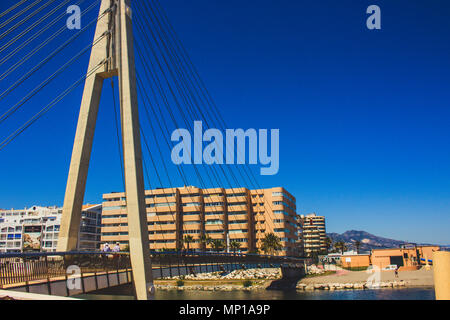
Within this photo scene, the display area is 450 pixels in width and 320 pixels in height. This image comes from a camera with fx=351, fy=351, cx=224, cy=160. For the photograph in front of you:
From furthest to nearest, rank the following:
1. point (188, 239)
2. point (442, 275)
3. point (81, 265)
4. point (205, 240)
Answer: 1. point (205, 240)
2. point (188, 239)
3. point (81, 265)
4. point (442, 275)

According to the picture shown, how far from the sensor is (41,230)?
10731 centimetres

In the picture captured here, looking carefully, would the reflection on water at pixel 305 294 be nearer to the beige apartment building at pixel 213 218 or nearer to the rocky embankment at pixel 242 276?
the rocky embankment at pixel 242 276

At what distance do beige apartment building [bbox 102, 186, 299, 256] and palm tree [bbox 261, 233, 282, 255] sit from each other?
2957mm

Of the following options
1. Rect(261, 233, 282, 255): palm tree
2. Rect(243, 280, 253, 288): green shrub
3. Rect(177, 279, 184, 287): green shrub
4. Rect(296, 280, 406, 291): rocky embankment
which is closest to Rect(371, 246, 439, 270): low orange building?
Rect(296, 280, 406, 291): rocky embankment

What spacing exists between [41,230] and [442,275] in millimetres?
119717

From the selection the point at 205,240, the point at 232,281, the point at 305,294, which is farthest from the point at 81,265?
the point at 205,240

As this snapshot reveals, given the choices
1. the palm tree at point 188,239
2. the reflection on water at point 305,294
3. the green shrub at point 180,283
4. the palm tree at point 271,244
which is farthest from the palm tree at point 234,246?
the reflection on water at point 305,294

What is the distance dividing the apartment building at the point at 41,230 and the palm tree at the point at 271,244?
2097 inches

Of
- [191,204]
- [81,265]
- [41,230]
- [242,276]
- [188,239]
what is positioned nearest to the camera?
[81,265]

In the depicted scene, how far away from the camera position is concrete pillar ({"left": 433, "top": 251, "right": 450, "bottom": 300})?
205 inches

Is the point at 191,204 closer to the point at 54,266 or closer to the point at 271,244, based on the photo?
the point at 271,244

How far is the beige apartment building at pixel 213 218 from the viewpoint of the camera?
96.2 m
